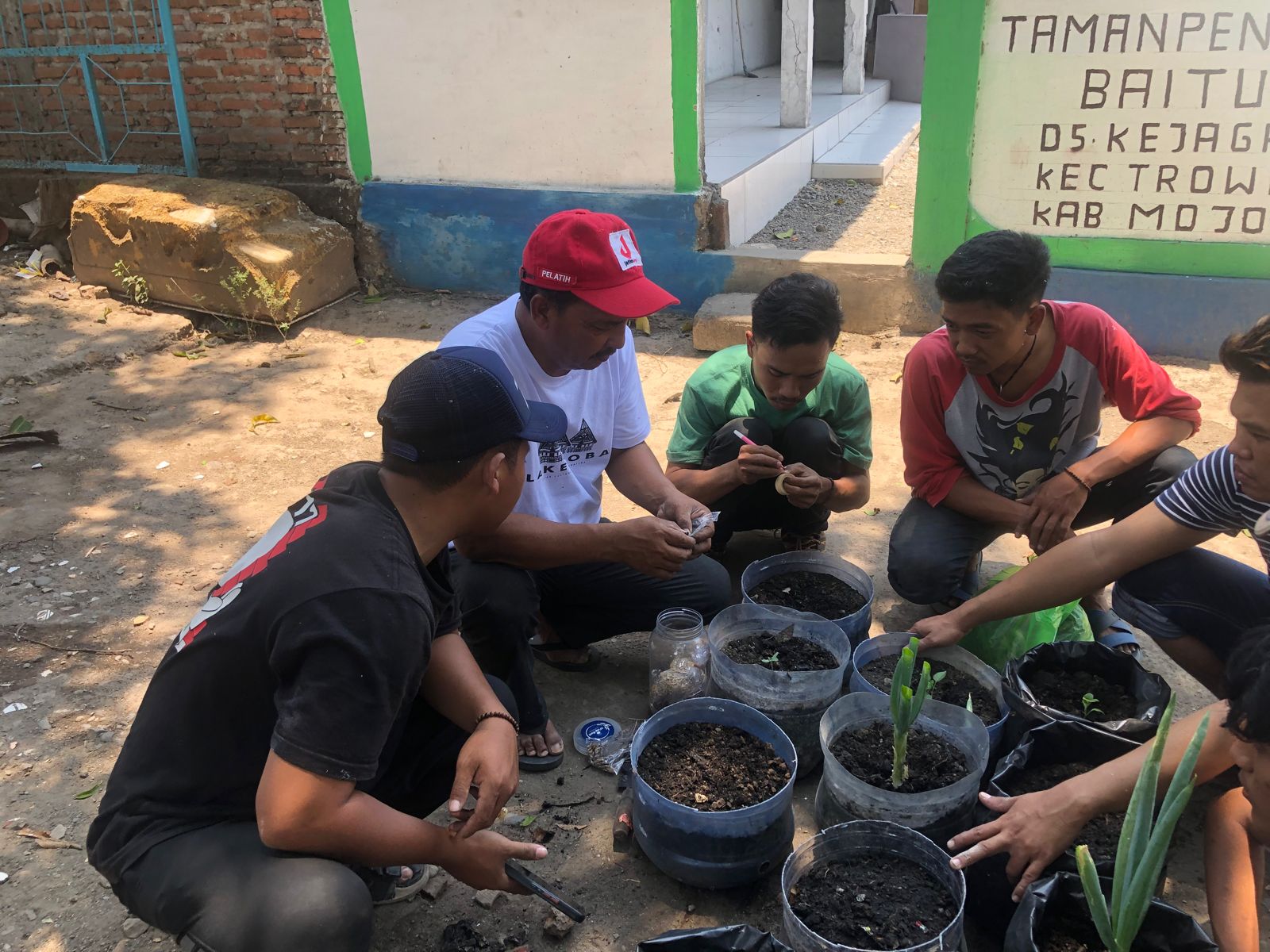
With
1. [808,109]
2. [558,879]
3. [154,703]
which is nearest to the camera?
[154,703]

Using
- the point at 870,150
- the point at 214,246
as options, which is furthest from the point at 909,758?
the point at 870,150

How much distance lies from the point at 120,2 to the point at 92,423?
3.58m

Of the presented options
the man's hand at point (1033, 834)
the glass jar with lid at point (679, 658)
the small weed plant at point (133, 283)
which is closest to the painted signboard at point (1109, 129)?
the glass jar with lid at point (679, 658)

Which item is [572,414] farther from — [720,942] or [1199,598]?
[1199,598]

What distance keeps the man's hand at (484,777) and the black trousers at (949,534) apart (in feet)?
5.09

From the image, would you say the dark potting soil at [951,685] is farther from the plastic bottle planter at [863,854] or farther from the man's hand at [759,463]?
the man's hand at [759,463]

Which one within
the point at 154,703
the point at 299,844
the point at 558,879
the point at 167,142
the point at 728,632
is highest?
the point at 167,142

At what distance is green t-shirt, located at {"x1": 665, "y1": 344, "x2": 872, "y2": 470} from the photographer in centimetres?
308

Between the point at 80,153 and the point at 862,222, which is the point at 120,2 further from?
the point at 862,222

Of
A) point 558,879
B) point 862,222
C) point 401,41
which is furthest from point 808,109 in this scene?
point 558,879

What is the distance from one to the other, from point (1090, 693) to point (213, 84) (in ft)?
21.3

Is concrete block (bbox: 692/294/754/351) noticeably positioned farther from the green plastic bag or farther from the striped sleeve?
the striped sleeve

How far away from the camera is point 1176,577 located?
237cm

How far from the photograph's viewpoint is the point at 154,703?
1.64 meters
